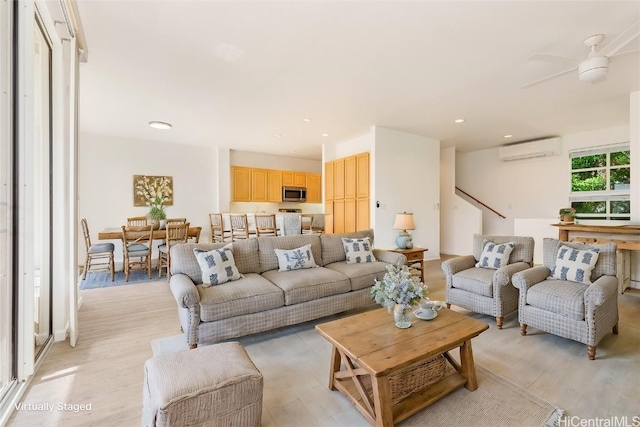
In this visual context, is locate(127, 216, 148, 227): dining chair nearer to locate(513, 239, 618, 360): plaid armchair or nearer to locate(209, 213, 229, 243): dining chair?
locate(209, 213, 229, 243): dining chair

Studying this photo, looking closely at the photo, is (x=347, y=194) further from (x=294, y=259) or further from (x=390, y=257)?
(x=294, y=259)

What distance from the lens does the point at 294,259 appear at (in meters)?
3.12

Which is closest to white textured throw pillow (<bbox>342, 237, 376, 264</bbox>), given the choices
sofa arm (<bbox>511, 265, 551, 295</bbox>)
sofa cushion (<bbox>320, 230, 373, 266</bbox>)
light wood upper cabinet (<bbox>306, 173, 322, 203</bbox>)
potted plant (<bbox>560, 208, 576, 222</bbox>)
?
sofa cushion (<bbox>320, 230, 373, 266</bbox>)

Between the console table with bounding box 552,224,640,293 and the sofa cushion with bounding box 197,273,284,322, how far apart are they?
427 cm

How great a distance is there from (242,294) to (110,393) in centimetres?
102

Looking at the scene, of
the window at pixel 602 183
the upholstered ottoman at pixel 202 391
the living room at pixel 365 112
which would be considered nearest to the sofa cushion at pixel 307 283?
the upholstered ottoman at pixel 202 391

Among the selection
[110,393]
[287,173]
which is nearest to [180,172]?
[287,173]

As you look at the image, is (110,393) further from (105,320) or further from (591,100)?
(591,100)

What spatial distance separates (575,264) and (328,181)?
4.76 m

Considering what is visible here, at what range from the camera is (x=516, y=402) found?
168cm

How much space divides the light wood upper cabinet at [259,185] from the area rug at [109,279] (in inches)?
116

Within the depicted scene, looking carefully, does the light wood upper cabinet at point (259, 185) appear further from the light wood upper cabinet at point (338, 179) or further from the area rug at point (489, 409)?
the area rug at point (489, 409)

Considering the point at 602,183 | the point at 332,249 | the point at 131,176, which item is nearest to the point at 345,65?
the point at 332,249

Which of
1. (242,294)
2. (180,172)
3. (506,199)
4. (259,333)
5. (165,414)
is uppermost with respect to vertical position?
(180,172)
